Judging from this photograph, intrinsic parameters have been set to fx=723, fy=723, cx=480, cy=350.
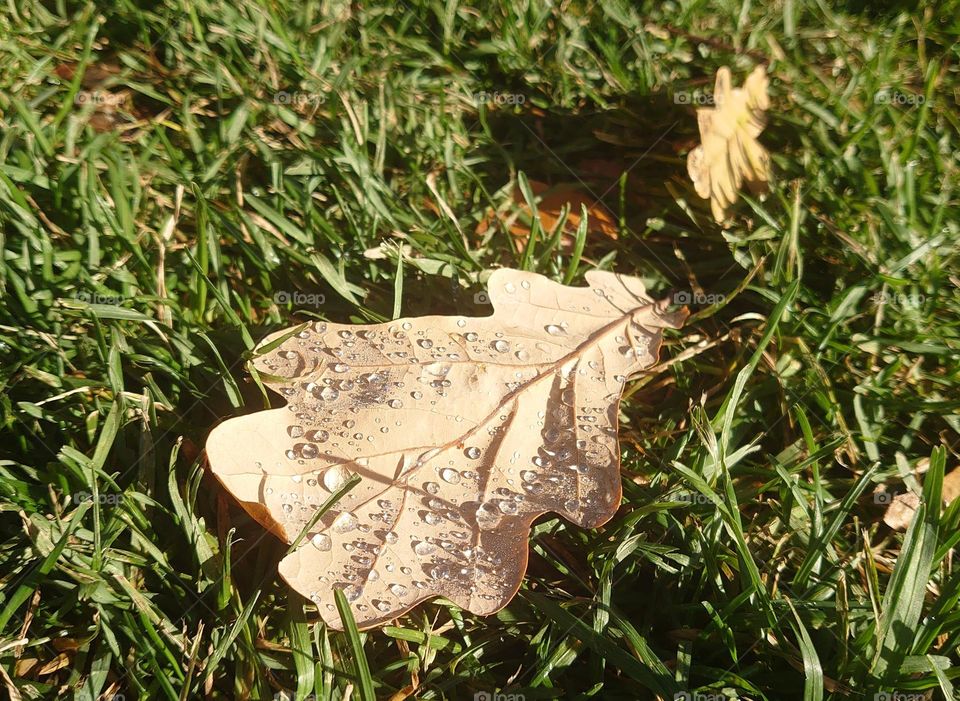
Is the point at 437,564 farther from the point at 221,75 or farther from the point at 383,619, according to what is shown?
the point at 221,75

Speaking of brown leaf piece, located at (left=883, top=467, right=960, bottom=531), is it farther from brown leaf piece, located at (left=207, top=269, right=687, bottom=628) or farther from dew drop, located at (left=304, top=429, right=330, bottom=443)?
dew drop, located at (left=304, top=429, right=330, bottom=443)

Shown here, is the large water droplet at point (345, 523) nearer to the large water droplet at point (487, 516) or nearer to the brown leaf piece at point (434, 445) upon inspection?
the brown leaf piece at point (434, 445)

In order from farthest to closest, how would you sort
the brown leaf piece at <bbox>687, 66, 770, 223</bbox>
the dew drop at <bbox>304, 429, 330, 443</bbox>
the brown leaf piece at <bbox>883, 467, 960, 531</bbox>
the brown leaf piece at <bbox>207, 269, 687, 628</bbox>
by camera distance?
the brown leaf piece at <bbox>687, 66, 770, 223</bbox>
the brown leaf piece at <bbox>883, 467, 960, 531</bbox>
the dew drop at <bbox>304, 429, 330, 443</bbox>
the brown leaf piece at <bbox>207, 269, 687, 628</bbox>

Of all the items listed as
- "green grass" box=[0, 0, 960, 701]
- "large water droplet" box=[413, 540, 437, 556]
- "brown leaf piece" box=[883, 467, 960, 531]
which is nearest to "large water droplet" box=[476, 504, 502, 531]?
"large water droplet" box=[413, 540, 437, 556]

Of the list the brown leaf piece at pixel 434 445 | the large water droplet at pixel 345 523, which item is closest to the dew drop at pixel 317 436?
the brown leaf piece at pixel 434 445

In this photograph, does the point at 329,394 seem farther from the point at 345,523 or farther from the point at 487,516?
the point at 487,516

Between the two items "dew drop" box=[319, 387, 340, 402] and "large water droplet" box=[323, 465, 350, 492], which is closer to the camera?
"large water droplet" box=[323, 465, 350, 492]
